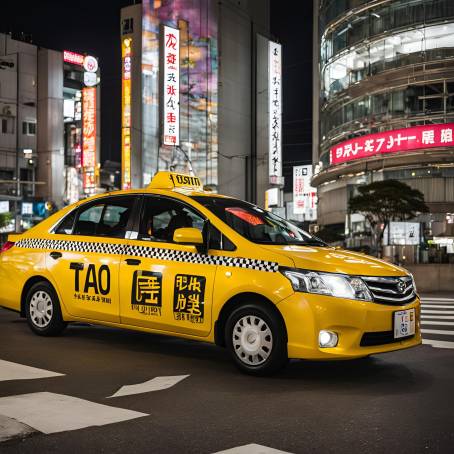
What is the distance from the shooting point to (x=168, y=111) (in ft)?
173

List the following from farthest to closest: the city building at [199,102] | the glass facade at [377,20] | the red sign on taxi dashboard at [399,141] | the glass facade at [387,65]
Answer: the city building at [199,102]
the glass facade at [377,20]
the glass facade at [387,65]
the red sign on taxi dashboard at [399,141]

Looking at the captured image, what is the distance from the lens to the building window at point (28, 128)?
74.4 metres

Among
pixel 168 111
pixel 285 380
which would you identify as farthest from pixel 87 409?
pixel 168 111

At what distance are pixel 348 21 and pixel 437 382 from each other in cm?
3852

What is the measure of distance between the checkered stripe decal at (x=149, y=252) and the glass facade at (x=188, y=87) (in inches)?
1964

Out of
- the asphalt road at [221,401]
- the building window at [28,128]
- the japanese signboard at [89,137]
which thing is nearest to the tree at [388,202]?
the asphalt road at [221,401]

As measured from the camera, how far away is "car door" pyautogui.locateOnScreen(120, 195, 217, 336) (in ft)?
21.6

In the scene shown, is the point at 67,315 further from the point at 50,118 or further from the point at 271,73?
the point at 50,118

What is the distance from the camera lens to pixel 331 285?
596 centimetres

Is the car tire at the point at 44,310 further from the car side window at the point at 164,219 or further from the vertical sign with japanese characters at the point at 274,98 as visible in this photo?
the vertical sign with japanese characters at the point at 274,98

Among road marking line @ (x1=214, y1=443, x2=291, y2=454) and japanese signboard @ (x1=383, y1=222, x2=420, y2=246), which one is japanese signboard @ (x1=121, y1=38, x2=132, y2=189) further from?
road marking line @ (x1=214, y1=443, x2=291, y2=454)

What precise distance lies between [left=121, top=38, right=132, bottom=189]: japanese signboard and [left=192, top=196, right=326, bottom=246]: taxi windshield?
48379 millimetres

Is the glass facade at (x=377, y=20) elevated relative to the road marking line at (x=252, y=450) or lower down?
elevated

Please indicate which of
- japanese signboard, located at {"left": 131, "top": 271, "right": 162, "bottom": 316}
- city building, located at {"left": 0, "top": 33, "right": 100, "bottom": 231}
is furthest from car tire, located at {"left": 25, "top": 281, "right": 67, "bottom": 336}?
city building, located at {"left": 0, "top": 33, "right": 100, "bottom": 231}
